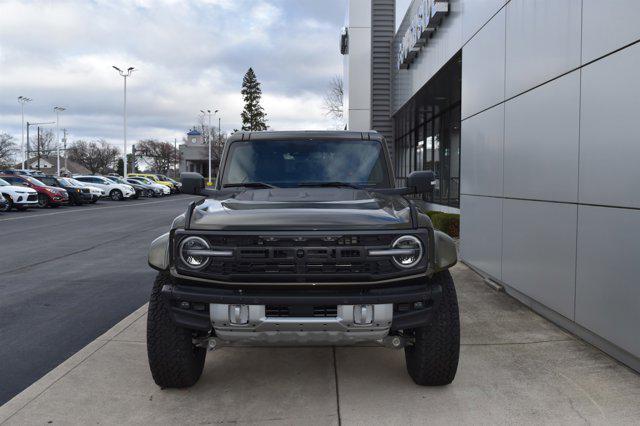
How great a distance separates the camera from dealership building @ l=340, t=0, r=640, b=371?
445 centimetres

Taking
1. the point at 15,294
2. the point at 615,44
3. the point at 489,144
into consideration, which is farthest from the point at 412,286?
the point at 15,294

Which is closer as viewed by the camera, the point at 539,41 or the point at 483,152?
the point at 539,41

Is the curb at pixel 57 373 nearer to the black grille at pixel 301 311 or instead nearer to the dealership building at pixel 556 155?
the black grille at pixel 301 311

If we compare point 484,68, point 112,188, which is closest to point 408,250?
point 484,68

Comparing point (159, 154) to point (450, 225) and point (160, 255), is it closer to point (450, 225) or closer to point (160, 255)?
point (450, 225)

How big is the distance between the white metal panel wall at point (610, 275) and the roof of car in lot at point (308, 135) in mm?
2044

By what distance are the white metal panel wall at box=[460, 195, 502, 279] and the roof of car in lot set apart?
315 centimetres

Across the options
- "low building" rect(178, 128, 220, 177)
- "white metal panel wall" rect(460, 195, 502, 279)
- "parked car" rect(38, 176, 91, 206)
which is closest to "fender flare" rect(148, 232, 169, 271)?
"white metal panel wall" rect(460, 195, 502, 279)

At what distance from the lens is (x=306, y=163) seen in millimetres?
4953

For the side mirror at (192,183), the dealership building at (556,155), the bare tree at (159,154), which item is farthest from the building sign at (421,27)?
the bare tree at (159,154)

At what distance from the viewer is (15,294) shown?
736cm

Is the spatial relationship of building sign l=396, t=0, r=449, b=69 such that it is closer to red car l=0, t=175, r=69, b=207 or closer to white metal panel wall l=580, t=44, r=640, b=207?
white metal panel wall l=580, t=44, r=640, b=207

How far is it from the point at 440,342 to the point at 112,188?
37.3 meters

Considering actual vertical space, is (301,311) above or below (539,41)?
below
